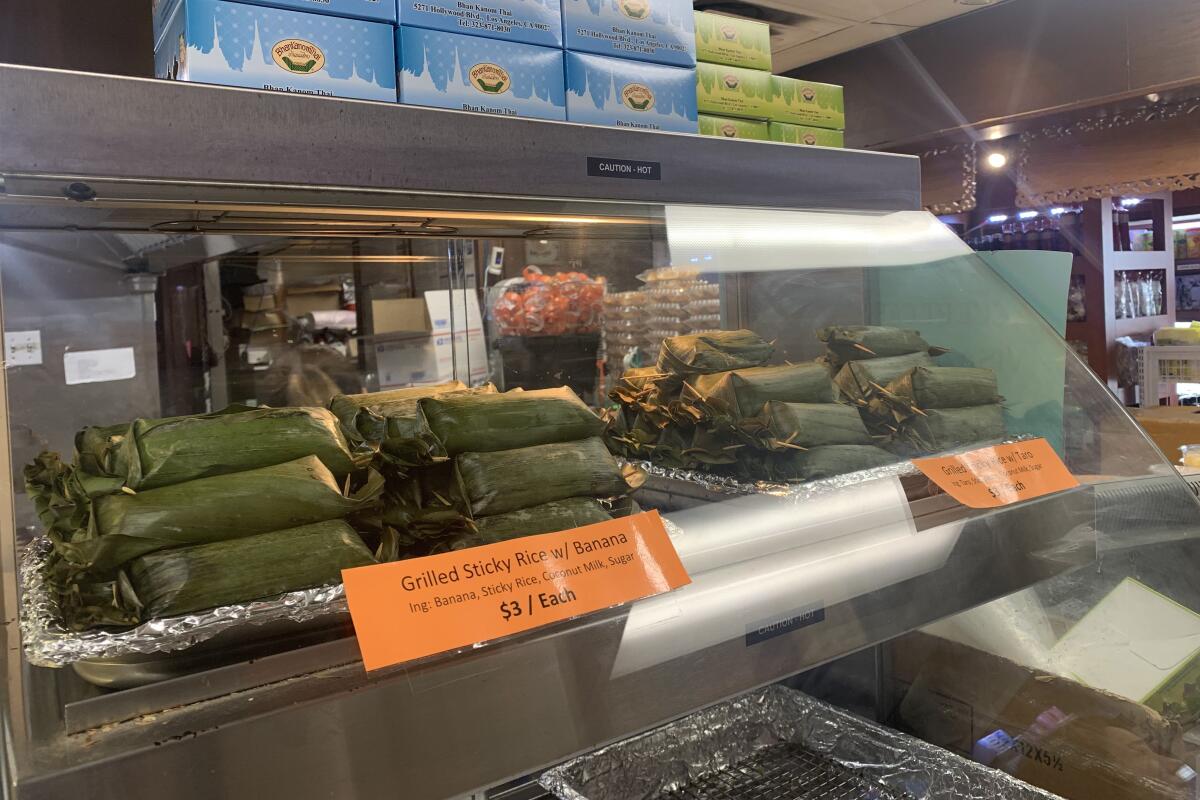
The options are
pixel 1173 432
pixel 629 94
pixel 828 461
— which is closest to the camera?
pixel 629 94

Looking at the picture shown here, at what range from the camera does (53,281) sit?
214 cm

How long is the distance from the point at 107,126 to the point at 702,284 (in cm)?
73

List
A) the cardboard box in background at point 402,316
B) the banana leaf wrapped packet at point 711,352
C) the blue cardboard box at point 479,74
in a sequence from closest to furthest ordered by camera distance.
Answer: the blue cardboard box at point 479,74 → the banana leaf wrapped packet at point 711,352 → the cardboard box in background at point 402,316

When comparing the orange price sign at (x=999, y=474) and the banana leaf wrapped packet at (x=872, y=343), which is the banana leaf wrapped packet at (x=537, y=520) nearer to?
the orange price sign at (x=999, y=474)

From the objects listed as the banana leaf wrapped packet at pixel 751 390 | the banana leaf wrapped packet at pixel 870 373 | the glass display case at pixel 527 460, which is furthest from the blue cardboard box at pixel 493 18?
the banana leaf wrapped packet at pixel 870 373

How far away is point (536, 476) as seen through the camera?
0.84 metres

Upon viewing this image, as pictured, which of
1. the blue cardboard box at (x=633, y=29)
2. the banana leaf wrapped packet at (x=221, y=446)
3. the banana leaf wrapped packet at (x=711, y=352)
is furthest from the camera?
the banana leaf wrapped packet at (x=711, y=352)

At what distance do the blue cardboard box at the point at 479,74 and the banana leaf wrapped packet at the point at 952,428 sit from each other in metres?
0.62

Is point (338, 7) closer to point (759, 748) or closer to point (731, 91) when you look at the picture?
point (731, 91)

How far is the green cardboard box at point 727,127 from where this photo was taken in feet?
3.65

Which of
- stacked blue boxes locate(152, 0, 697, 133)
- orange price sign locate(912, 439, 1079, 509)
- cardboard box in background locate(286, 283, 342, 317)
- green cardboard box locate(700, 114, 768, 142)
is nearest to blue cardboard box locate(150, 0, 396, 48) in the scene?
stacked blue boxes locate(152, 0, 697, 133)

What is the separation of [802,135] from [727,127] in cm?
14

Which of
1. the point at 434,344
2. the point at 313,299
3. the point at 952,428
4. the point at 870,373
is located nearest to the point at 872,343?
the point at 870,373

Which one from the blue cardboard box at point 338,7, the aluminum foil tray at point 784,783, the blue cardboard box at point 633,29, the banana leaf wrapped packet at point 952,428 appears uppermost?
the blue cardboard box at point 633,29
